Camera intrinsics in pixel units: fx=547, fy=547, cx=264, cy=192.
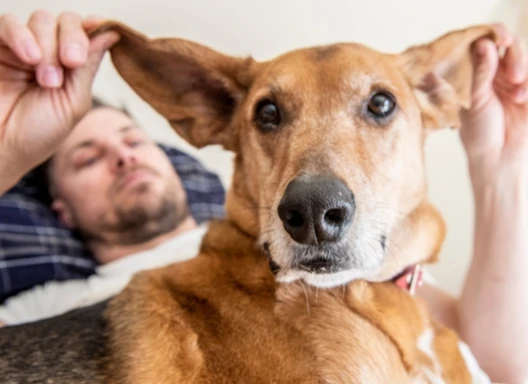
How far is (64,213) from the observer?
2691 millimetres

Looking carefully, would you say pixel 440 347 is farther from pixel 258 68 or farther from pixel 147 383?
pixel 258 68

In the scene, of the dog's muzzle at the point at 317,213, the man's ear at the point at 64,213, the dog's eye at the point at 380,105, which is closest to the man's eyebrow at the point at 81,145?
the man's ear at the point at 64,213

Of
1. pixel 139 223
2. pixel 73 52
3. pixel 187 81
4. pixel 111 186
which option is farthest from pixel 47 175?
pixel 73 52

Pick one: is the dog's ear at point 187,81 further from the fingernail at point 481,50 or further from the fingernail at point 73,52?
the fingernail at point 481,50

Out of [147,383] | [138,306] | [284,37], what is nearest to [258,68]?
[138,306]

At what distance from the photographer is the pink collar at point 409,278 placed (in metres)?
1.58

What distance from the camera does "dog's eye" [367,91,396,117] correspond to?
1577 mm

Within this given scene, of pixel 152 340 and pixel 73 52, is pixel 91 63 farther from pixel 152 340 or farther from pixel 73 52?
pixel 152 340

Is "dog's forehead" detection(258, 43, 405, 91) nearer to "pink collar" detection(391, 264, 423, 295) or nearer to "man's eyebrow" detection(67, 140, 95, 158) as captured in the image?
"pink collar" detection(391, 264, 423, 295)

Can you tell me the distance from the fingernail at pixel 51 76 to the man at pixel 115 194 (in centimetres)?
108

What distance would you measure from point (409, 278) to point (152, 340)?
0.75 meters

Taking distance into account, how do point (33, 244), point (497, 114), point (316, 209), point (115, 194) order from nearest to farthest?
point (316, 209)
point (497, 114)
point (33, 244)
point (115, 194)

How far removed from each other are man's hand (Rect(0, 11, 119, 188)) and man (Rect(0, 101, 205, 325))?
2.98ft

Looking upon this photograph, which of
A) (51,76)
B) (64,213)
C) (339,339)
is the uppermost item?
(51,76)
